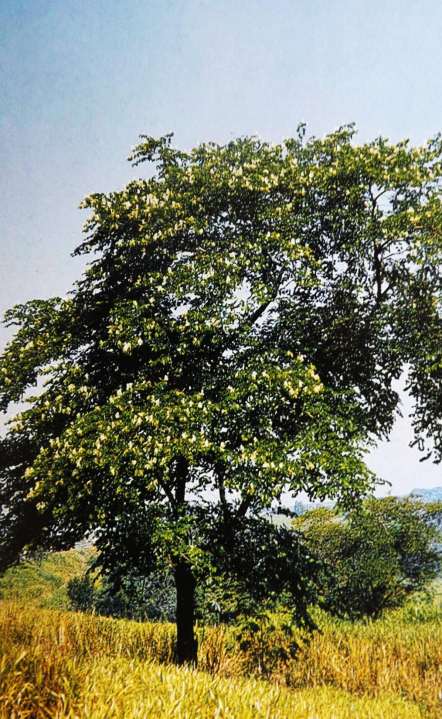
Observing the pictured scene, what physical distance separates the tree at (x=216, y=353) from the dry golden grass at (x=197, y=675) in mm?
1565

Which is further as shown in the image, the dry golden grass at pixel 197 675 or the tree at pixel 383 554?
the tree at pixel 383 554

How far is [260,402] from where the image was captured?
9.97 metres

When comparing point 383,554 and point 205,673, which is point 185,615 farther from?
point 383,554

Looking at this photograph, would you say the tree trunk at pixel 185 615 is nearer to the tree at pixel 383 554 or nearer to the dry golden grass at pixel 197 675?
the dry golden grass at pixel 197 675

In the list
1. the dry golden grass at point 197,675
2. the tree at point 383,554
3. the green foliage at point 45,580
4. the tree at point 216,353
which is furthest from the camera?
the green foliage at point 45,580

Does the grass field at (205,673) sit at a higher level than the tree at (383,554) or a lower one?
lower

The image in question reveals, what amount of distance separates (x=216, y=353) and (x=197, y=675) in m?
7.09

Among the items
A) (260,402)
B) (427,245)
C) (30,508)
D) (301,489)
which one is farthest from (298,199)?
(30,508)

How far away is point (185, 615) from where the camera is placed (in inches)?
449

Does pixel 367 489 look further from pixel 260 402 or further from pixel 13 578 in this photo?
pixel 13 578

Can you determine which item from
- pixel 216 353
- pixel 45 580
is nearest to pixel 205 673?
pixel 216 353

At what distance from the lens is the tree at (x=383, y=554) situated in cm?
3444

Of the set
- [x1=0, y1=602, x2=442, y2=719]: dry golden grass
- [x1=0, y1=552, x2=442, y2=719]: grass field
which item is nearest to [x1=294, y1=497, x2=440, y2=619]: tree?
[x1=0, y1=552, x2=442, y2=719]: grass field

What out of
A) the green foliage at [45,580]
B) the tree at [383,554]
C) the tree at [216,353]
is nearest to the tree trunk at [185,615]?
the tree at [216,353]
